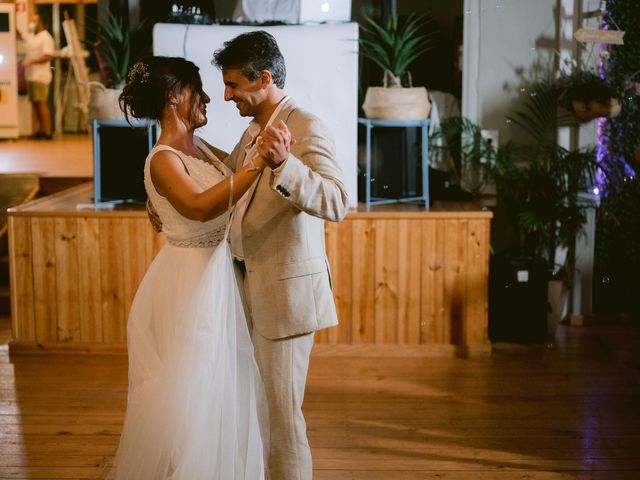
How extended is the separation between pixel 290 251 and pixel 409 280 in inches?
101

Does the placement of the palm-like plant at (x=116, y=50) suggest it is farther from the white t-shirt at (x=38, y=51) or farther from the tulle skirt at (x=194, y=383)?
the white t-shirt at (x=38, y=51)

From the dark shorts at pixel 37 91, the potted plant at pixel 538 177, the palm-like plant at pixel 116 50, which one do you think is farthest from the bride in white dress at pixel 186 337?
the dark shorts at pixel 37 91

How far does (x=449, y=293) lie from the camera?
5422 mm

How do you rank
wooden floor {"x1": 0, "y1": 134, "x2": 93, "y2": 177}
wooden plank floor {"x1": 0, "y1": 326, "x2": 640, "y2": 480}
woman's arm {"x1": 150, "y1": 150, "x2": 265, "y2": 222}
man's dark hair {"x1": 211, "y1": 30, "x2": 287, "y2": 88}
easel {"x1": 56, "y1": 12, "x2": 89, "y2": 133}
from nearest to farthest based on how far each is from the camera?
woman's arm {"x1": 150, "y1": 150, "x2": 265, "y2": 222}, man's dark hair {"x1": 211, "y1": 30, "x2": 287, "y2": 88}, wooden plank floor {"x1": 0, "y1": 326, "x2": 640, "y2": 480}, wooden floor {"x1": 0, "y1": 134, "x2": 93, "y2": 177}, easel {"x1": 56, "y1": 12, "x2": 89, "y2": 133}

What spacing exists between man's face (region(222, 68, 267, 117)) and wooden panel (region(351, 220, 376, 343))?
8.27 feet

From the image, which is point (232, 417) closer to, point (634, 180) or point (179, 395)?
point (179, 395)

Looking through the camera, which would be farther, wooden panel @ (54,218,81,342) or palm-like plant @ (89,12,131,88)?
palm-like plant @ (89,12,131,88)

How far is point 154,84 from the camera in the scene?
298cm

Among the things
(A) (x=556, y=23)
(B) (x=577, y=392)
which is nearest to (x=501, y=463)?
(B) (x=577, y=392)

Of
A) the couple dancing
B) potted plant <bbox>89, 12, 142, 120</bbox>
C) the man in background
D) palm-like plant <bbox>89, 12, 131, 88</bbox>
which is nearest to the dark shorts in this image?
the man in background

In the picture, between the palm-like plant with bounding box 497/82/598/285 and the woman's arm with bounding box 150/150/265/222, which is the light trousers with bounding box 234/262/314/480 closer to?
the woman's arm with bounding box 150/150/265/222

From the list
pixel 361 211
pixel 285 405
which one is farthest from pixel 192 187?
pixel 361 211

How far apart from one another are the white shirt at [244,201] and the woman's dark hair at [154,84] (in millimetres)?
276

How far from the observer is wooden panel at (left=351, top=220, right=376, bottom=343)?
537cm
